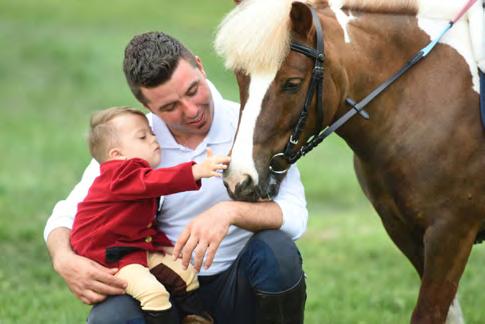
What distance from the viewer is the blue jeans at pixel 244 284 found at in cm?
383

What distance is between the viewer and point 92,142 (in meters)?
4.08

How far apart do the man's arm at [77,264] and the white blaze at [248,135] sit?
69cm

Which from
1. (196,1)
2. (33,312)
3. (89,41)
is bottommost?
(196,1)

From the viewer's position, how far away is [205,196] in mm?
4125

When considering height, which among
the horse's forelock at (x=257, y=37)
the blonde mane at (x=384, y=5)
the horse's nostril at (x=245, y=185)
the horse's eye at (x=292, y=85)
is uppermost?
the horse's forelock at (x=257, y=37)

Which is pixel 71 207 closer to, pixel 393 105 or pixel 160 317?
pixel 160 317

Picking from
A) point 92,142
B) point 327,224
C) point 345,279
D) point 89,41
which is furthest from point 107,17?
point 92,142

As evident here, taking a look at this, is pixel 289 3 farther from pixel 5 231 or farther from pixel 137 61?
pixel 5 231

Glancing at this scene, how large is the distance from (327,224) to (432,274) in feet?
15.8

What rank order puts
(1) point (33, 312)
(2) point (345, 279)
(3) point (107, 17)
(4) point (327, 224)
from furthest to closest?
(3) point (107, 17), (4) point (327, 224), (2) point (345, 279), (1) point (33, 312)

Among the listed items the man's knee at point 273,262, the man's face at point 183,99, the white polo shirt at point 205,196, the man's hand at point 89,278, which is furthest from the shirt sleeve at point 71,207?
the man's knee at point 273,262

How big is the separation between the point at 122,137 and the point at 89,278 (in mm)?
619

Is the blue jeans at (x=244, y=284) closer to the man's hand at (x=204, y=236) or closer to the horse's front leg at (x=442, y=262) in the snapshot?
the man's hand at (x=204, y=236)

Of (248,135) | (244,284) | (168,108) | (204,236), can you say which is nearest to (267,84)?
(248,135)
